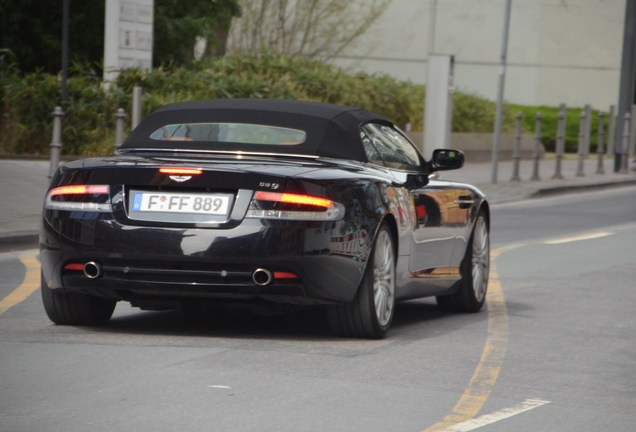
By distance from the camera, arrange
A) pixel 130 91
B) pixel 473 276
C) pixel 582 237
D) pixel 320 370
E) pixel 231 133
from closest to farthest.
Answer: pixel 320 370 < pixel 231 133 < pixel 473 276 < pixel 582 237 < pixel 130 91

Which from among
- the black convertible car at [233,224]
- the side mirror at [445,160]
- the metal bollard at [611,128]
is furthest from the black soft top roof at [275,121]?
the metal bollard at [611,128]

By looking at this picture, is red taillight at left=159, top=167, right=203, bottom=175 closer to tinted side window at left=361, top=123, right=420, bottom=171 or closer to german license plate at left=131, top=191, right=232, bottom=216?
german license plate at left=131, top=191, right=232, bottom=216

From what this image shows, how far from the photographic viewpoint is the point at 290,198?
801cm

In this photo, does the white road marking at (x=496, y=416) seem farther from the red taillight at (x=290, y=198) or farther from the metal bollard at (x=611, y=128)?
the metal bollard at (x=611, y=128)

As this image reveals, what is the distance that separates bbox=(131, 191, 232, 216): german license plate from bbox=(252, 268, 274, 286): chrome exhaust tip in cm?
A: 33

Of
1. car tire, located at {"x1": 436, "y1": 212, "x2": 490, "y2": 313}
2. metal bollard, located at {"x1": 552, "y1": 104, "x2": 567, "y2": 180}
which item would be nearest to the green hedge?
metal bollard, located at {"x1": 552, "y1": 104, "x2": 567, "y2": 180}

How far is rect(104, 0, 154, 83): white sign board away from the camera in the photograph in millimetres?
24906

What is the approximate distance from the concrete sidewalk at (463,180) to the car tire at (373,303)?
6.28 meters

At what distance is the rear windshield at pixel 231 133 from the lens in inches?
352

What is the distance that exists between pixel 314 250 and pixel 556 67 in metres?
44.5

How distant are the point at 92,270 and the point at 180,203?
1.94 feet

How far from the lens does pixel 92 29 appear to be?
3111 cm

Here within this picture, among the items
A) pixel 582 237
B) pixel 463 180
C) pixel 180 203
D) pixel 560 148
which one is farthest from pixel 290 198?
pixel 560 148

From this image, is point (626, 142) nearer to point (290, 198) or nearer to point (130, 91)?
point (130, 91)
